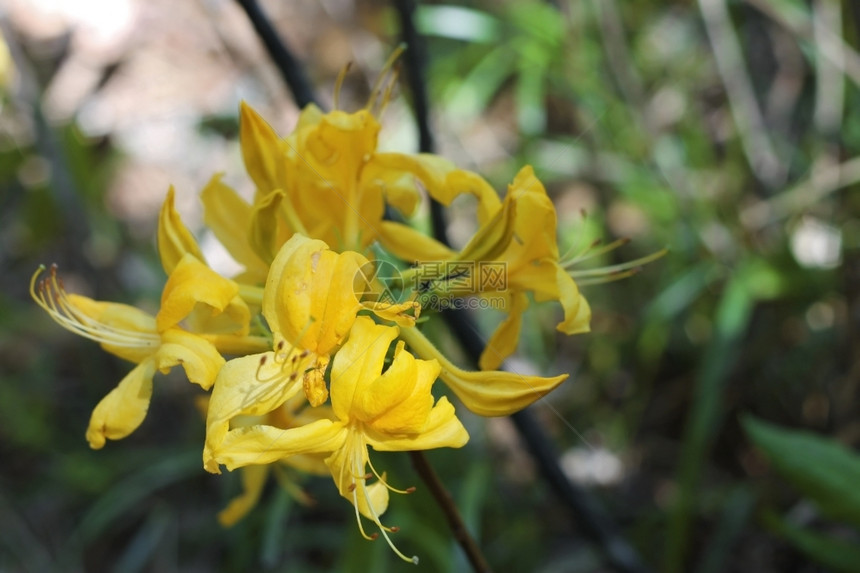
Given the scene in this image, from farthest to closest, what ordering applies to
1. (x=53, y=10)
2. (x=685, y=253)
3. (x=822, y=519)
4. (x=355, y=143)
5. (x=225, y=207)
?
(x=53, y=10) → (x=685, y=253) → (x=822, y=519) → (x=225, y=207) → (x=355, y=143)

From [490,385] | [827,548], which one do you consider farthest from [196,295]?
[827,548]

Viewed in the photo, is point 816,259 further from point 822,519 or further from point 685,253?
point 822,519

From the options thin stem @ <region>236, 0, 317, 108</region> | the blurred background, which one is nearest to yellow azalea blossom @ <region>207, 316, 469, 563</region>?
thin stem @ <region>236, 0, 317, 108</region>

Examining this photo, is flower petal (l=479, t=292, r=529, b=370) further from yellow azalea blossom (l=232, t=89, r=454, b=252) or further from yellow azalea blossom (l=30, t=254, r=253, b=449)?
yellow azalea blossom (l=30, t=254, r=253, b=449)

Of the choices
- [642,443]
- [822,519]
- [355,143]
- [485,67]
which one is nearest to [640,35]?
[485,67]

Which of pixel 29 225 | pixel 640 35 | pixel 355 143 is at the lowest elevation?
pixel 29 225

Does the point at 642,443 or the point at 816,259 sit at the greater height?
the point at 816,259

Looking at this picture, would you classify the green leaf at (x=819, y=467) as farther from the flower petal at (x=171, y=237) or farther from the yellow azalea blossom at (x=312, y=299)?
the flower petal at (x=171, y=237)
